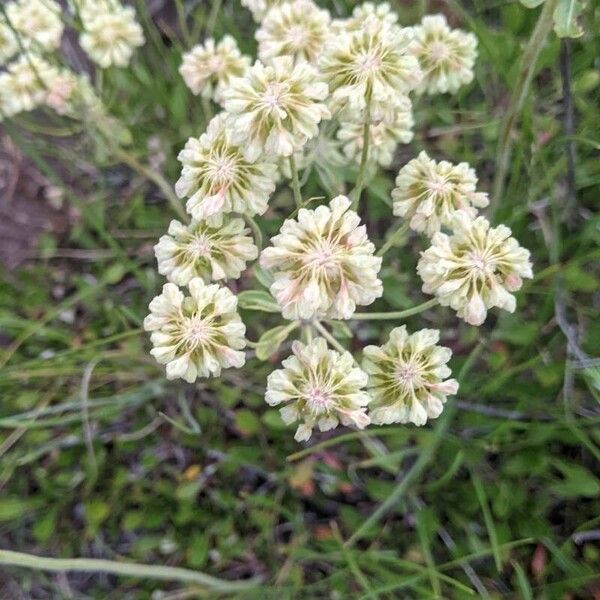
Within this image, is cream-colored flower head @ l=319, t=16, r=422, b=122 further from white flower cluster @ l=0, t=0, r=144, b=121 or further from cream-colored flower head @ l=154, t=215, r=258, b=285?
white flower cluster @ l=0, t=0, r=144, b=121

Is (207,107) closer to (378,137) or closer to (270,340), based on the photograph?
(378,137)

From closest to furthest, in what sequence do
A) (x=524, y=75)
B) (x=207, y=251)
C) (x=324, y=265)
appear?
(x=324, y=265) < (x=207, y=251) < (x=524, y=75)

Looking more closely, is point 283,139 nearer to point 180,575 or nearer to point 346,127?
point 346,127

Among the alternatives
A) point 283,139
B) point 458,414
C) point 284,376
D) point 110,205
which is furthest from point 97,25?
point 458,414

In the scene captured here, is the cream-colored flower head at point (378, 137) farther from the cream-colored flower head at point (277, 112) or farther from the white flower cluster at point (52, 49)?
the white flower cluster at point (52, 49)

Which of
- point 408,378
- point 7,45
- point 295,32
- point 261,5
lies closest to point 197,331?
point 408,378

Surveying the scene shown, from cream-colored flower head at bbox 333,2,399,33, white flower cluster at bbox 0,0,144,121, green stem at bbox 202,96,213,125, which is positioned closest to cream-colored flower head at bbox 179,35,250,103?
green stem at bbox 202,96,213,125

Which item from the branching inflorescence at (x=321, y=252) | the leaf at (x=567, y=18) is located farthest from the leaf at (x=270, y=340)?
the leaf at (x=567, y=18)
